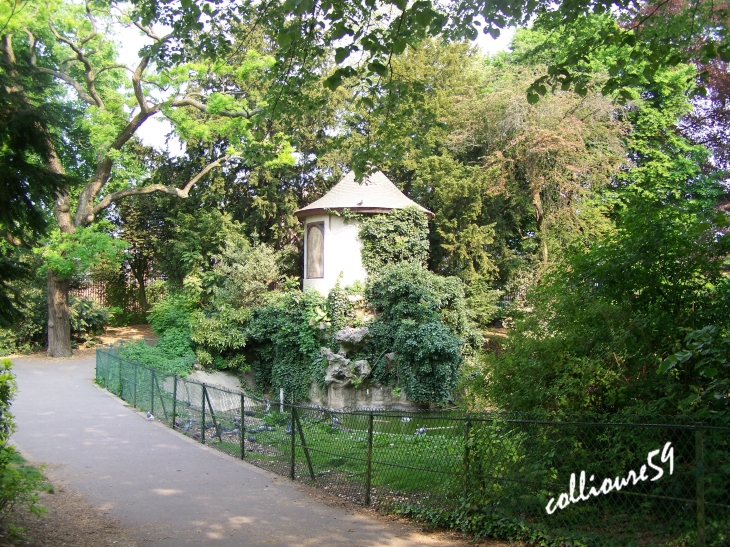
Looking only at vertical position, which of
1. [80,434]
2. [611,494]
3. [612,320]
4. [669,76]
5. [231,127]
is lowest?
[80,434]

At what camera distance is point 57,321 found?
1131 inches

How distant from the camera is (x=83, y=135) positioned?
30531 mm

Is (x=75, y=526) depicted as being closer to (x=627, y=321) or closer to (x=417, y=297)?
(x=627, y=321)

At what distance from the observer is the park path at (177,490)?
7.20 m

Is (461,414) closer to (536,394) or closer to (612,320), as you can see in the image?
(536,394)

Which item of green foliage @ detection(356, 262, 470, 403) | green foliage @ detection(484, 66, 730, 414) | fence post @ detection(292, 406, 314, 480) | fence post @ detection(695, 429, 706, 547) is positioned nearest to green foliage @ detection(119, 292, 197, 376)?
green foliage @ detection(356, 262, 470, 403)

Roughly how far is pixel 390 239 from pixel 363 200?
→ 5.98 feet

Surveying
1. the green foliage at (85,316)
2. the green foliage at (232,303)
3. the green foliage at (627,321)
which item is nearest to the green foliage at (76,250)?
the green foliage at (85,316)

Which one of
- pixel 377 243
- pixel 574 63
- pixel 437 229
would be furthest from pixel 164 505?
pixel 437 229

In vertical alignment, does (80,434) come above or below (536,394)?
below

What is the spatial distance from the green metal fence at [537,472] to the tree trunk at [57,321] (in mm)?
21507

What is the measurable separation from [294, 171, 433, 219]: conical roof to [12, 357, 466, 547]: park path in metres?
12.2

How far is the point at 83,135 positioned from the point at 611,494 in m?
29.5

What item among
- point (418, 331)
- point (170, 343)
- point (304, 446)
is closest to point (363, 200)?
point (418, 331)
